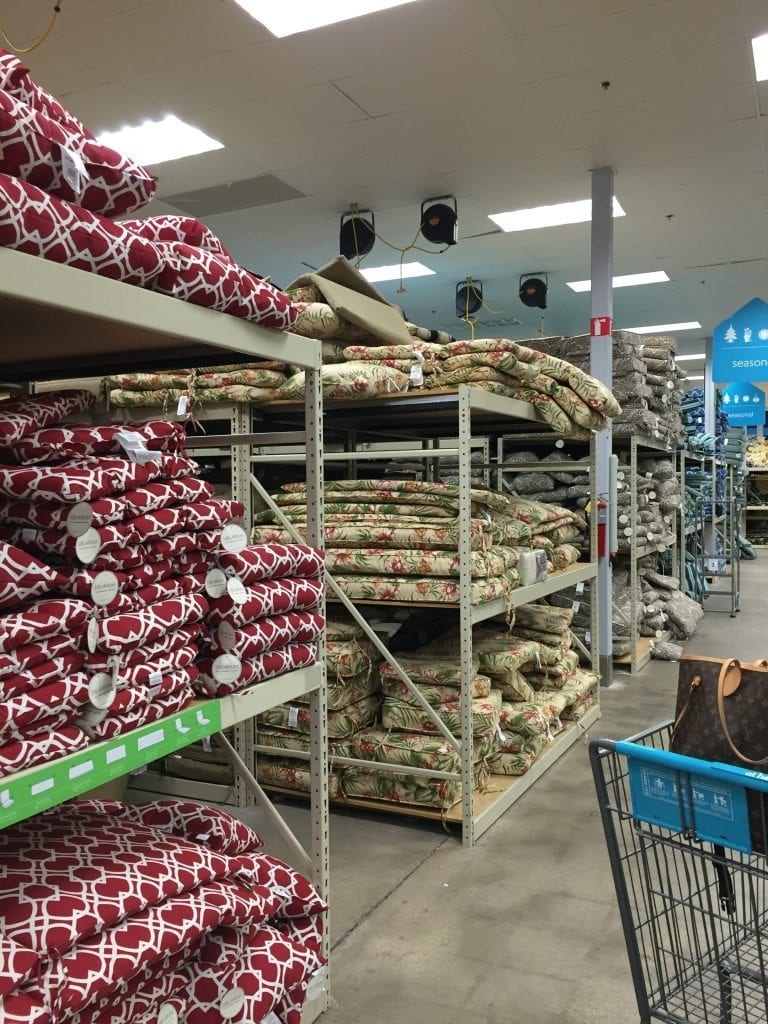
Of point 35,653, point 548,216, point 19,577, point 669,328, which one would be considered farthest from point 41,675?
point 669,328

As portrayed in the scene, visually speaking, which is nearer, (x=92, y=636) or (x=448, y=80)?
(x=92, y=636)

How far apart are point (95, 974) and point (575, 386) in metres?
3.34

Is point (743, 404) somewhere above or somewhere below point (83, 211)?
above

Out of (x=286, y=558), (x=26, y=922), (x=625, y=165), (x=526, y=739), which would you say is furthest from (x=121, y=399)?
(x=625, y=165)

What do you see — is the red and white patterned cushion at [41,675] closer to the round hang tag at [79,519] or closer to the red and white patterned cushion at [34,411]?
the round hang tag at [79,519]

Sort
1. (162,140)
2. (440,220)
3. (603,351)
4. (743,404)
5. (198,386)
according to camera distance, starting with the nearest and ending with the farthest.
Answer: (198,386)
(162,140)
(603,351)
(440,220)
(743,404)

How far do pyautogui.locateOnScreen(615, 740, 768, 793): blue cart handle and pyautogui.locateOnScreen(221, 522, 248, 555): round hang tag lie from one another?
876mm

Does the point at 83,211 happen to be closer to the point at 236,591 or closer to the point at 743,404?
the point at 236,591

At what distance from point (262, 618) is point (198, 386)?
1926 mm

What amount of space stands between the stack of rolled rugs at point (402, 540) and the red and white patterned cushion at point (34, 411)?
1.75 m

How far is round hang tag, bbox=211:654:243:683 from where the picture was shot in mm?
1752

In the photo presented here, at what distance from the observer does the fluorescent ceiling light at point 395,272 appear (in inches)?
350

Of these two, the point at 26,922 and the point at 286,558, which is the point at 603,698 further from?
the point at 26,922

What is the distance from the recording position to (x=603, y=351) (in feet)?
20.0
